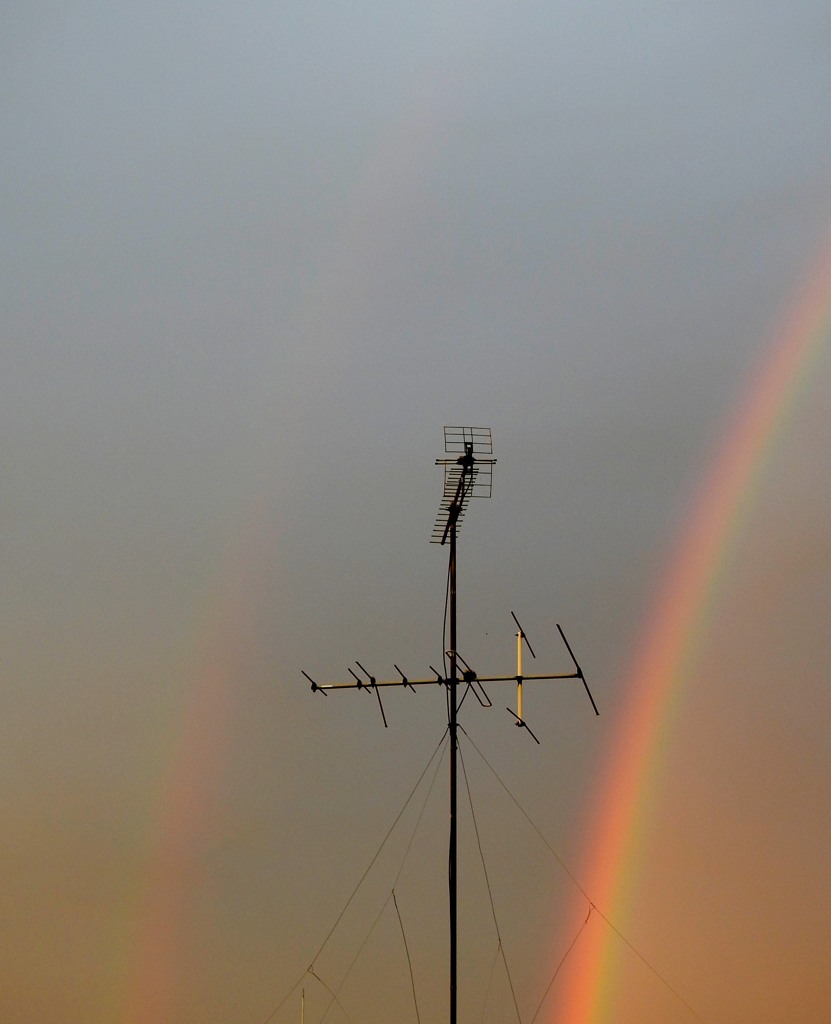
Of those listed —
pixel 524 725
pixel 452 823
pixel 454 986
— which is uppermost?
pixel 524 725

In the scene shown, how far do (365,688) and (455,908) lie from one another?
7.36ft

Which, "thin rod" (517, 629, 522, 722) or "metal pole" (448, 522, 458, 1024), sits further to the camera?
"thin rod" (517, 629, 522, 722)

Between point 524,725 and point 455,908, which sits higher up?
point 524,725

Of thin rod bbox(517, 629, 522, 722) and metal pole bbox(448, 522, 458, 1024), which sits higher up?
thin rod bbox(517, 629, 522, 722)

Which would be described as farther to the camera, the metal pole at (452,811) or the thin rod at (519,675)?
the thin rod at (519,675)

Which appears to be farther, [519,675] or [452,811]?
[519,675]

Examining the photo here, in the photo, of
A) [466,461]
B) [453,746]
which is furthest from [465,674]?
[466,461]

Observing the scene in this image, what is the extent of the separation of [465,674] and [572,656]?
1176mm

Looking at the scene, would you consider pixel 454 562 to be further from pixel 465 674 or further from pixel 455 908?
pixel 455 908

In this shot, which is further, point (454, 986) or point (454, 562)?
point (454, 562)

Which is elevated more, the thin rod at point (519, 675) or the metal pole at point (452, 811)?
the thin rod at point (519, 675)

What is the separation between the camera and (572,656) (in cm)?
1306

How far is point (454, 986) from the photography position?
11758 mm

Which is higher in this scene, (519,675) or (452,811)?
(519,675)
